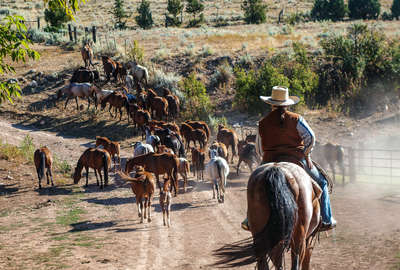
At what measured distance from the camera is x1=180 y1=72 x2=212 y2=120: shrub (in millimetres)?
26891

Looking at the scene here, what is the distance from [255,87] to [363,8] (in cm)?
5068

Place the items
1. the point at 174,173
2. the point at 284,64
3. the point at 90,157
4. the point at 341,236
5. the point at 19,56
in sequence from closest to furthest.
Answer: the point at 19,56 < the point at 341,236 < the point at 174,173 < the point at 90,157 < the point at 284,64

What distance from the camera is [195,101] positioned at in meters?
27.5

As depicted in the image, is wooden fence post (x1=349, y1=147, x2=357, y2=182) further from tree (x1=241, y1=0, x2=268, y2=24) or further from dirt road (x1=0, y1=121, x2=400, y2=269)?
tree (x1=241, y1=0, x2=268, y2=24)

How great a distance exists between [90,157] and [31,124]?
11.0 m

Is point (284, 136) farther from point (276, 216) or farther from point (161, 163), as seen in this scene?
point (161, 163)

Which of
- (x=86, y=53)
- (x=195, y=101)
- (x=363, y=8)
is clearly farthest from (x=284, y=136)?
(x=363, y=8)

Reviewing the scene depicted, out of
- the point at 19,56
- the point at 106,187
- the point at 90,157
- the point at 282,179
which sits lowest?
the point at 106,187

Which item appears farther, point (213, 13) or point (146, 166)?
point (213, 13)

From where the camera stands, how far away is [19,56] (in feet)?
31.5

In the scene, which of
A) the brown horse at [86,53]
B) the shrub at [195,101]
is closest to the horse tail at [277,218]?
the shrub at [195,101]

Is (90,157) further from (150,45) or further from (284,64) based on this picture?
(150,45)

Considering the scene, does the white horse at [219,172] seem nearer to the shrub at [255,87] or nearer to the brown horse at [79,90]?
the shrub at [255,87]

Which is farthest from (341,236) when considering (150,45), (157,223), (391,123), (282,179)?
(150,45)
